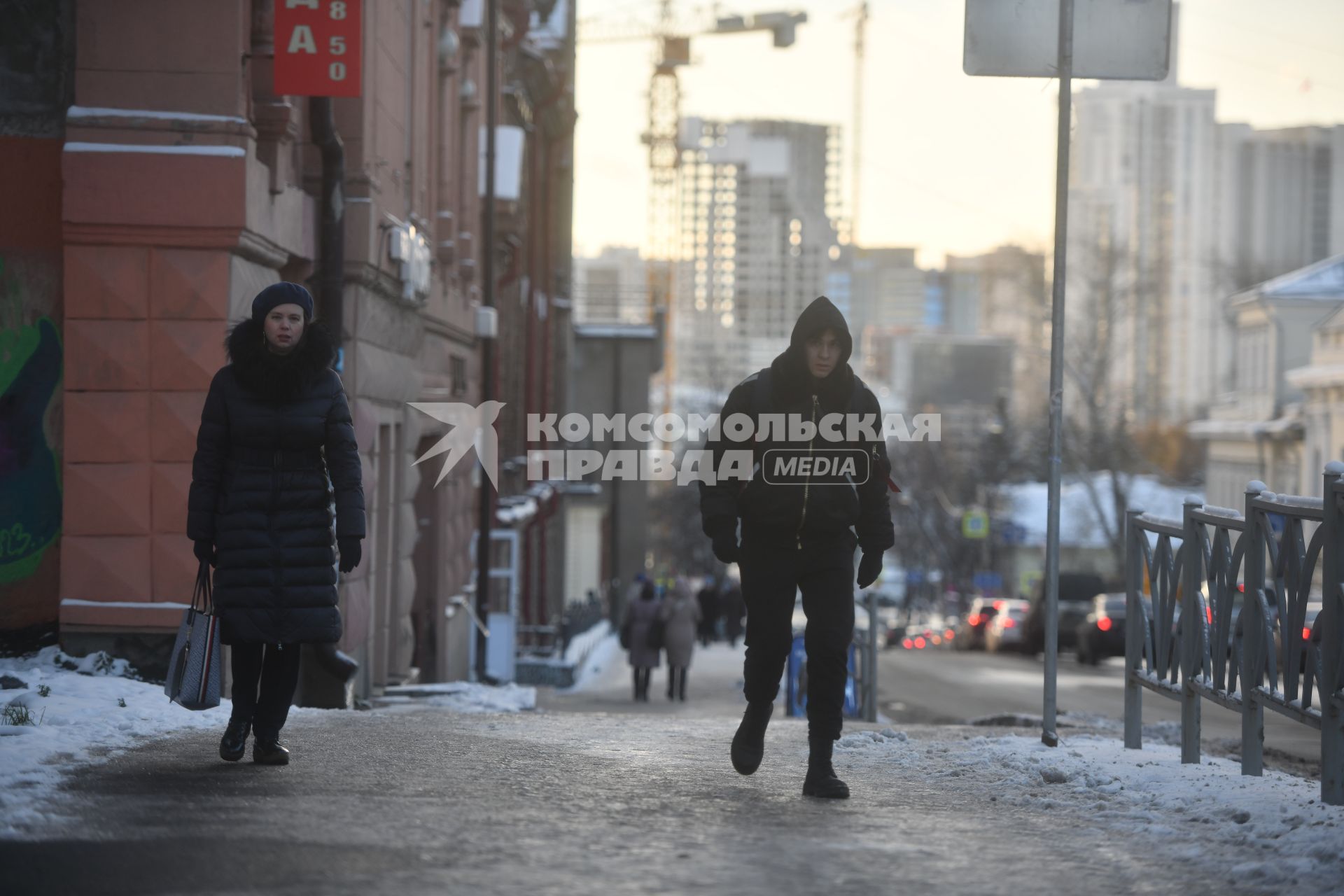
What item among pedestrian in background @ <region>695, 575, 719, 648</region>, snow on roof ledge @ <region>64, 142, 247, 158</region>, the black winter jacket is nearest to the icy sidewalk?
the black winter jacket

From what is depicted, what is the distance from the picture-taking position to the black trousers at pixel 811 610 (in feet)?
21.5

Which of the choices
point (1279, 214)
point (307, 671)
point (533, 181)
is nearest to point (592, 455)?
point (533, 181)

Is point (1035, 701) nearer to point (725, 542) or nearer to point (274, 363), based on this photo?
point (725, 542)

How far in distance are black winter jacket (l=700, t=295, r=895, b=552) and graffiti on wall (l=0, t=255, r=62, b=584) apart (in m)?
4.51

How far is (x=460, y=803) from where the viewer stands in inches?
237

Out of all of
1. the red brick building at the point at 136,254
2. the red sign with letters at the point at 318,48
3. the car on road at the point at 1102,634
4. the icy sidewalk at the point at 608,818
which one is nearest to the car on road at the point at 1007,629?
the car on road at the point at 1102,634

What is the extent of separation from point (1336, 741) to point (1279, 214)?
4722 inches

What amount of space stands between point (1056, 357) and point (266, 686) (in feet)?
12.3

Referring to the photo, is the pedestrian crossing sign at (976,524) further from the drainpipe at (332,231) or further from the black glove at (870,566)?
the black glove at (870,566)

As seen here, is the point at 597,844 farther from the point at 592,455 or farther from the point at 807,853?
the point at 592,455

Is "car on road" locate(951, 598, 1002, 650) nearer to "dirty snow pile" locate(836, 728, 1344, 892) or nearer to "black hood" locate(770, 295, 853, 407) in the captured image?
"dirty snow pile" locate(836, 728, 1344, 892)

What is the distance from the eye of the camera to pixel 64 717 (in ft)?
25.3

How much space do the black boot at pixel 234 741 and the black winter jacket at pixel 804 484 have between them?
1.88m

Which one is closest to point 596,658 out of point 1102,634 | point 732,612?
point 732,612
